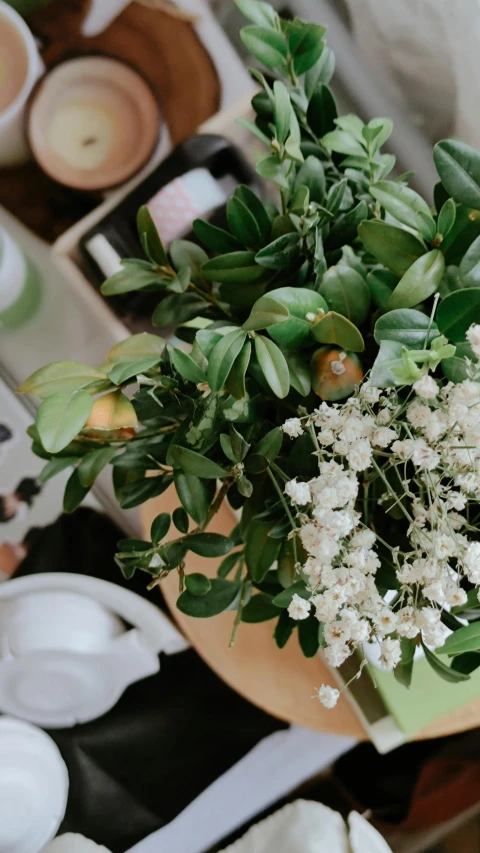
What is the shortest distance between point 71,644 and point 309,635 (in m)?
0.34

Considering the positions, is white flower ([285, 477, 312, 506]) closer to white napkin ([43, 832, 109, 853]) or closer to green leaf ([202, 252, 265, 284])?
green leaf ([202, 252, 265, 284])

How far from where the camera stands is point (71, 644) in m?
0.73

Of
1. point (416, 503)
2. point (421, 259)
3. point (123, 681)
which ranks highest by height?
point (421, 259)

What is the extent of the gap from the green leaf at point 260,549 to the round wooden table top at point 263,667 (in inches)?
12.4

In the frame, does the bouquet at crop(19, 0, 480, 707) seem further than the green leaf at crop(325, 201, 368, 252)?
No

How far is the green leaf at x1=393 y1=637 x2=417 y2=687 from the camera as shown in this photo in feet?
1.54

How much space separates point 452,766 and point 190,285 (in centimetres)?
82

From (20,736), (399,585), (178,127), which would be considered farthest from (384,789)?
(178,127)

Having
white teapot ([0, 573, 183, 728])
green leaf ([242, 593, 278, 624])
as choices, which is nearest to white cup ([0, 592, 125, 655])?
white teapot ([0, 573, 183, 728])

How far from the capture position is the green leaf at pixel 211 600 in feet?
1.55

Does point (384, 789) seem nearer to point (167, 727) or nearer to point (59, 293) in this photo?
point (167, 727)

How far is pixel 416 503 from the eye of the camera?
1.24 ft

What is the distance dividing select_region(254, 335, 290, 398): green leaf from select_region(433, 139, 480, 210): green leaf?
0.47 ft

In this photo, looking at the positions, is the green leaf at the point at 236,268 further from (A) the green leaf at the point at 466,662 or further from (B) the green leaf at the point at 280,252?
(A) the green leaf at the point at 466,662
